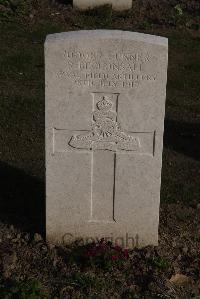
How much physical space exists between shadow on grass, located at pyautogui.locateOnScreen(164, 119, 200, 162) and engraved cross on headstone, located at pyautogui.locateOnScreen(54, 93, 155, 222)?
2.81 metres

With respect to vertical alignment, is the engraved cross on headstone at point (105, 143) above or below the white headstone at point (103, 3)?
below

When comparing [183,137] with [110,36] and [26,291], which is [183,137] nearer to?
[110,36]

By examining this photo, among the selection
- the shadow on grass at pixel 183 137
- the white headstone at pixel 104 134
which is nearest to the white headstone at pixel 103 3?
the shadow on grass at pixel 183 137

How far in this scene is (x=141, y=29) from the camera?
13758mm

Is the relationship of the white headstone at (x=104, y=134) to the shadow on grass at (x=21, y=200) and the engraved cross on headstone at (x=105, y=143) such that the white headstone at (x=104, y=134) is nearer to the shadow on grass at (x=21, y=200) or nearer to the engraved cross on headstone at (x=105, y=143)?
the engraved cross on headstone at (x=105, y=143)

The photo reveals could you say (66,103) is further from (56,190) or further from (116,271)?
(116,271)

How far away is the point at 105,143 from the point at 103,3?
9323 mm

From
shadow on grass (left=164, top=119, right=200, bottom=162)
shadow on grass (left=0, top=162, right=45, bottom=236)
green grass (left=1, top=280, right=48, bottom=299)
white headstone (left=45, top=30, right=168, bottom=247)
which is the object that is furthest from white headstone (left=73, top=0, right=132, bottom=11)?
green grass (left=1, top=280, right=48, bottom=299)

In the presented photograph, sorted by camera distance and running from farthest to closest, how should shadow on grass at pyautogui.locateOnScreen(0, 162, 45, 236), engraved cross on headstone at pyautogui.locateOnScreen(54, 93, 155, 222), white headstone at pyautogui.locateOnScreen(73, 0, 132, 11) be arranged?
white headstone at pyautogui.locateOnScreen(73, 0, 132, 11), shadow on grass at pyautogui.locateOnScreen(0, 162, 45, 236), engraved cross on headstone at pyautogui.locateOnScreen(54, 93, 155, 222)

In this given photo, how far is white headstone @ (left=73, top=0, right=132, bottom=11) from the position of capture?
1428cm

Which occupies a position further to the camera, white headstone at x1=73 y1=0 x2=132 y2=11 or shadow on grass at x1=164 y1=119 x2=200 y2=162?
white headstone at x1=73 y1=0 x2=132 y2=11

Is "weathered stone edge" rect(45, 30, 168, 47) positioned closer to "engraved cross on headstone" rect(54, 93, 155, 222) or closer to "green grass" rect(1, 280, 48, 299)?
"engraved cross on headstone" rect(54, 93, 155, 222)

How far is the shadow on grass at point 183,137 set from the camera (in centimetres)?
854

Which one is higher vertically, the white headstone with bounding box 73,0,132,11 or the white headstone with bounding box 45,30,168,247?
the white headstone with bounding box 73,0,132,11
